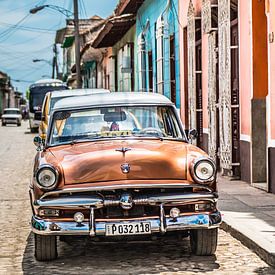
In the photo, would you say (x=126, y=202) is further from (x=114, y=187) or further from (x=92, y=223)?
(x=92, y=223)

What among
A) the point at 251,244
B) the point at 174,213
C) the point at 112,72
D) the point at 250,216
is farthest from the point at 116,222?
the point at 112,72

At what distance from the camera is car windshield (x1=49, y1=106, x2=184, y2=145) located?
8.47 meters

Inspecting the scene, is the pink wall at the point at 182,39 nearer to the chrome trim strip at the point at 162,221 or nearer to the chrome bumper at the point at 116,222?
the chrome bumper at the point at 116,222

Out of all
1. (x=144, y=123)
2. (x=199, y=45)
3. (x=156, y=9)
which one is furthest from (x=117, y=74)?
(x=144, y=123)

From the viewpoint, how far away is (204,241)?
7594 mm

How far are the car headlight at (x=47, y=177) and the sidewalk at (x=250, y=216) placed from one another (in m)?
2.04

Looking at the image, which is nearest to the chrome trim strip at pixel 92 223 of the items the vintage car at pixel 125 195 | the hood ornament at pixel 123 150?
the vintage car at pixel 125 195

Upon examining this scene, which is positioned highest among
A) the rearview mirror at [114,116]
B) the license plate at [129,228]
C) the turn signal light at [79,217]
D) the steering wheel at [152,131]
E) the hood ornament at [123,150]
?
the rearview mirror at [114,116]

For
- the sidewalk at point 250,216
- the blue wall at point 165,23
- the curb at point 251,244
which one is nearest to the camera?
the curb at point 251,244

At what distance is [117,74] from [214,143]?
21.1m

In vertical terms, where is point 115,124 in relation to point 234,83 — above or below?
below

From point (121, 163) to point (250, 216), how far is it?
281 centimetres

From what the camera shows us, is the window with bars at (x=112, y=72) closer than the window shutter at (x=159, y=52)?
No

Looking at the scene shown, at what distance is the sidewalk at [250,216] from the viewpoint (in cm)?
780
